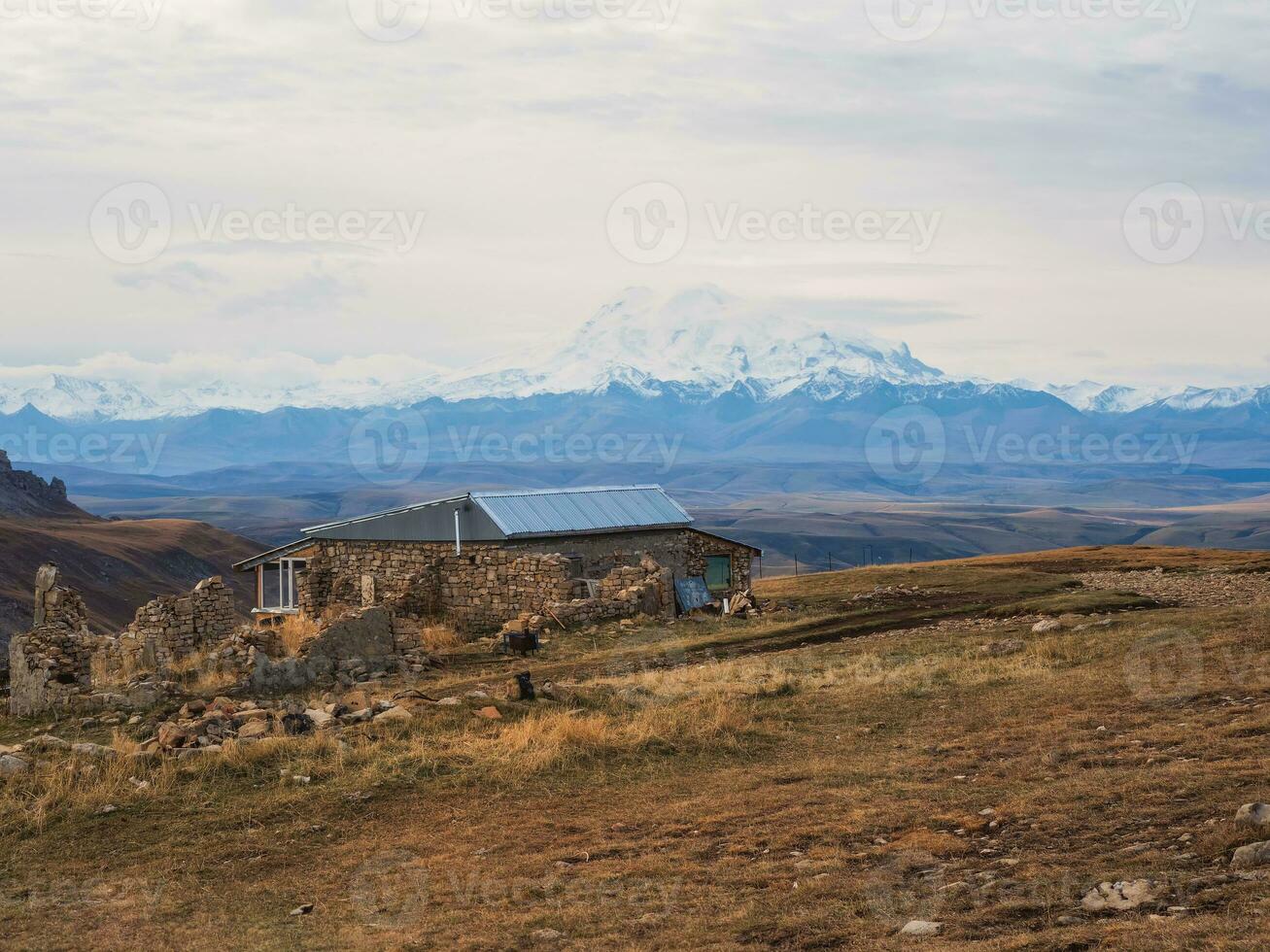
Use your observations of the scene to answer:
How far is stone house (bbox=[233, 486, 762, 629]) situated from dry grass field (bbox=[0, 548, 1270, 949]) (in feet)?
38.7

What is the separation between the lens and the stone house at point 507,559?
3130 centimetres

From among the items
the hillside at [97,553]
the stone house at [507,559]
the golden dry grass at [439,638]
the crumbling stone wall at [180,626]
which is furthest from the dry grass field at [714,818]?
the hillside at [97,553]

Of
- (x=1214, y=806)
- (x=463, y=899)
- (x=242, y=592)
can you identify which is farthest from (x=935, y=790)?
(x=242, y=592)

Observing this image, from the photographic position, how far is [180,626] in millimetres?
27516

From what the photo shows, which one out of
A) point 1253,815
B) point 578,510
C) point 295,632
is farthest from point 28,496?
point 1253,815

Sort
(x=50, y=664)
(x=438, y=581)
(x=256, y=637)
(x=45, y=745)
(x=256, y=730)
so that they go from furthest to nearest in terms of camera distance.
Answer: (x=438, y=581), (x=256, y=637), (x=50, y=664), (x=256, y=730), (x=45, y=745)

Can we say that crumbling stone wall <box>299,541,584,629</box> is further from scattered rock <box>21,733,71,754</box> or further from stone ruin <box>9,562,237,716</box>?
scattered rock <box>21,733,71,754</box>

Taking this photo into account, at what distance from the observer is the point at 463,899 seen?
9805 millimetres

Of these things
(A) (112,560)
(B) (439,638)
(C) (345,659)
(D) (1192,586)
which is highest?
(D) (1192,586)

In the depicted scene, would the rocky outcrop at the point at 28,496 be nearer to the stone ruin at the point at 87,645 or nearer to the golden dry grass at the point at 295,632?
the stone ruin at the point at 87,645

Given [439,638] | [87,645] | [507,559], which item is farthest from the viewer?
[507,559]

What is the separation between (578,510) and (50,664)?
53.8 ft

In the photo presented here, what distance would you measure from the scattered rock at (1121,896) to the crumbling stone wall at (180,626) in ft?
70.0

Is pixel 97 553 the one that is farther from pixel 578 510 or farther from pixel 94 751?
pixel 94 751
